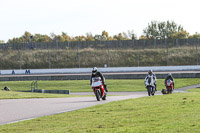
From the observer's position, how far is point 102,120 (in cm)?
1076

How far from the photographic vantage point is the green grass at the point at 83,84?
141 feet

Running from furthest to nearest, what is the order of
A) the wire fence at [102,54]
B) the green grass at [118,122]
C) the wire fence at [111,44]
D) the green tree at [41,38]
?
the green tree at [41,38] → the wire fence at [102,54] → the wire fence at [111,44] → the green grass at [118,122]

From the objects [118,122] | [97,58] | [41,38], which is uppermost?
[41,38]

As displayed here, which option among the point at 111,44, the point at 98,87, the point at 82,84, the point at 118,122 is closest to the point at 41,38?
the point at 111,44

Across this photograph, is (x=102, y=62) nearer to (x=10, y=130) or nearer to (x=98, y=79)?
(x=98, y=79)

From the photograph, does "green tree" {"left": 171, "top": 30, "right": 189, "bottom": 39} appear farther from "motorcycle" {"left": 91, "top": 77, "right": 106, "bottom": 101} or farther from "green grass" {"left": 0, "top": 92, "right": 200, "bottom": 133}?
"green grass" {"left": 0, "top": 92, "right": 200, "bottom": 133}

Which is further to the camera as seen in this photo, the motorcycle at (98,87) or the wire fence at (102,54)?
the wire fence at (102,54)

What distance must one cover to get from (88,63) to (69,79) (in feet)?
88.6

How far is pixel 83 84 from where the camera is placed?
45594 mm

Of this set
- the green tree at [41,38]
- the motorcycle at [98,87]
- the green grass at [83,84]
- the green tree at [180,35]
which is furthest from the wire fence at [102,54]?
the motorcycle at [98,87]

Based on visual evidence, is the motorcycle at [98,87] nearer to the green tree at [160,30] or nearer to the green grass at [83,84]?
the green grass at [83,84]

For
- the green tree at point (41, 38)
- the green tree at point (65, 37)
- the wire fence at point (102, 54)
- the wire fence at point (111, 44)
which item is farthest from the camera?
the green tree at point (41, 38)

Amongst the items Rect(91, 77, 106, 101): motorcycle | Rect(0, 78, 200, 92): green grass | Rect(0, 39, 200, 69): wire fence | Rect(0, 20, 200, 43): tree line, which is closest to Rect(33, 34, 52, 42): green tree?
Rect(0, 20, 200, 43): tree line

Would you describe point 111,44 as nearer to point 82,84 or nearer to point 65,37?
point 82,84
